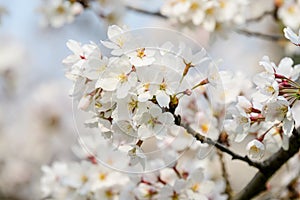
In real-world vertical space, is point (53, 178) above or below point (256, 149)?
above

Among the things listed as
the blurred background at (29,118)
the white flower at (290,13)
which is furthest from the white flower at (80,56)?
the blurred background at (29,118)

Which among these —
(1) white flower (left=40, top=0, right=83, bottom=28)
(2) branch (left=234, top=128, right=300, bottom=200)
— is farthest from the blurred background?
(2) branch (left=234, top=128, right=300, bottom=200)

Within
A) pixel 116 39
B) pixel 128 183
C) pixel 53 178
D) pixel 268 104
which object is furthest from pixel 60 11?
pixel 268 104

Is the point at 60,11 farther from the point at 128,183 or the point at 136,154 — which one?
the point at 136,154

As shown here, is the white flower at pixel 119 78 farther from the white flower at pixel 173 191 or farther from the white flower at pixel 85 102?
the white flower at pixel 173 191

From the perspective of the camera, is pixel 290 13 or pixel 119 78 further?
pixel 290 13

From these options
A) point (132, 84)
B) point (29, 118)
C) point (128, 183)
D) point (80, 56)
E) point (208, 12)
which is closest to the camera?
point (132, 84)

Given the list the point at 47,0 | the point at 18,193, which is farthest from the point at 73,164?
the point at 18,193

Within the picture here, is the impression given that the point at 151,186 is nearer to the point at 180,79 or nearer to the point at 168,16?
the point at 180,79
